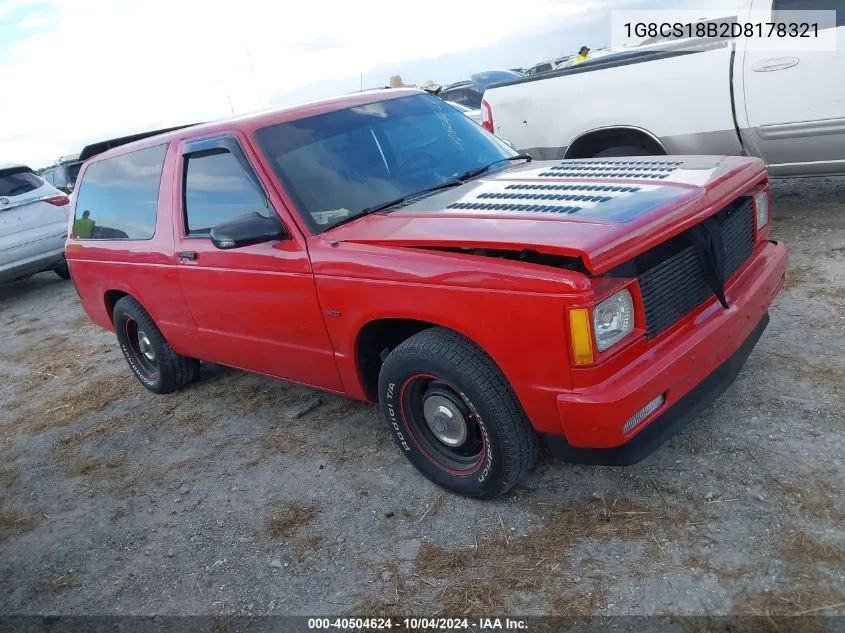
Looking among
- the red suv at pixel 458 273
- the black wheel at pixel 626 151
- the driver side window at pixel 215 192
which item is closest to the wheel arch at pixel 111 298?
the red suv at pixel 458 273

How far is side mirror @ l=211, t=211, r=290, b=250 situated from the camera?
3160 millimetres

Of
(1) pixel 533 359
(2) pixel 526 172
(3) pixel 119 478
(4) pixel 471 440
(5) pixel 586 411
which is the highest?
(2) pixel 526 172

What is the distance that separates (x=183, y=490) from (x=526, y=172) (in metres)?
2.51

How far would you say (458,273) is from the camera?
2.61m

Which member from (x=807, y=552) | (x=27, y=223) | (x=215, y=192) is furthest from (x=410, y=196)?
(x=27, y=223)

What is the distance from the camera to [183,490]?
3.73 meters

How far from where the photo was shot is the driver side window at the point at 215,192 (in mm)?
3561

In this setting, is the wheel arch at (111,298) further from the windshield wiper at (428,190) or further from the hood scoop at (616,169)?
the hood scoop at (616,169)

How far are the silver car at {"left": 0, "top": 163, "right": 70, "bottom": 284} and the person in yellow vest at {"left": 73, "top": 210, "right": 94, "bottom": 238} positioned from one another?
171 inches

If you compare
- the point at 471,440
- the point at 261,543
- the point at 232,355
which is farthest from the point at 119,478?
the point at 471,440

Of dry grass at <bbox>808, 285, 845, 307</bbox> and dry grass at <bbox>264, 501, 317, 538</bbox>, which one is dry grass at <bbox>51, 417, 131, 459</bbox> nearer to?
dry grass at <bbox>264, 501, 317, 538</bbox>

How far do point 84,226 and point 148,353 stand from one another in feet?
3.44

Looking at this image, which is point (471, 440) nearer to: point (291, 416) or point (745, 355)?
point (745, 355)

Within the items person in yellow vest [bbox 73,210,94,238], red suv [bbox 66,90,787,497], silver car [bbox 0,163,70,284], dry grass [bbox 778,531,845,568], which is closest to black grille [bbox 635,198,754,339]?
red suv [bbox 66,90,787,497]
